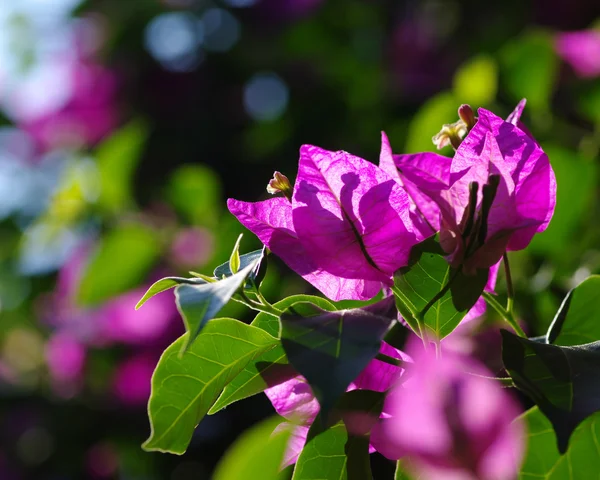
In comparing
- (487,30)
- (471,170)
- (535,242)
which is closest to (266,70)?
(487,30)

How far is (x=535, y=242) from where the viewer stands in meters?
0.99

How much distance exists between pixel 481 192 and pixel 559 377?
0.37ft

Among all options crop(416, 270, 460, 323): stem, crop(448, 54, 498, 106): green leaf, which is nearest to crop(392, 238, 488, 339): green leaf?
crop(416, 270, 460, 323): stem

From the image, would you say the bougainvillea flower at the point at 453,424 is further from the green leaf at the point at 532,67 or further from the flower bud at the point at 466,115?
the green leaf at the point at 532,67

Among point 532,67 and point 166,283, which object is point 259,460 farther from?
point 532,67

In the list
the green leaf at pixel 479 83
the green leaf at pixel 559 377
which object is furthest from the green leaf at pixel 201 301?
the green leaf at pixel 479 83

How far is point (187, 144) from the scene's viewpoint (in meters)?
2.01

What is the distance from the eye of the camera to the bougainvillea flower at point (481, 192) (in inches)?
17.5

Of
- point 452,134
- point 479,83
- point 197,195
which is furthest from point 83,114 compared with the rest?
point 452,134

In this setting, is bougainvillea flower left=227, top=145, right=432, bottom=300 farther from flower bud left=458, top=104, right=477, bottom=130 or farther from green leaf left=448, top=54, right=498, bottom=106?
green leaf left=448, top=54, right=498, bottom=106

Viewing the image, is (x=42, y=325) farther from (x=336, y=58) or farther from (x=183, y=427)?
(x=183, y=427)

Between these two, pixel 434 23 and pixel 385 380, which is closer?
pixel 385 380

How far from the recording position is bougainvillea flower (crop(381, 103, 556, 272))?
1.46 feet

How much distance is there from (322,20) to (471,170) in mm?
1676
